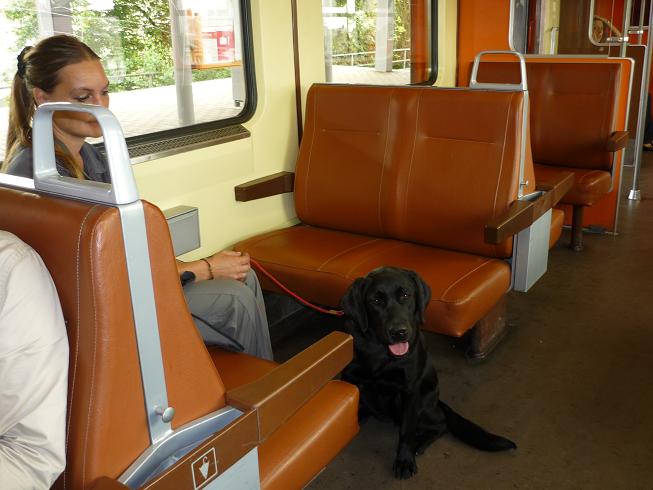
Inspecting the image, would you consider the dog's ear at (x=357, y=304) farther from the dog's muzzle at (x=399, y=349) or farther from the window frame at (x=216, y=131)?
the window frame at (x=216, y=131)

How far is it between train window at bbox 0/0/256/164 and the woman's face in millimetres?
400

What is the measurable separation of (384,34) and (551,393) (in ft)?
8.88

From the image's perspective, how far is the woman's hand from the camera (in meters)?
2.33

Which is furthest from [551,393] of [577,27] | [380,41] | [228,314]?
[577,27]

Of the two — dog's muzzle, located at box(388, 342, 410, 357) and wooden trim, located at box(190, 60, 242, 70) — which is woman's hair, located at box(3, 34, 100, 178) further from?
dog's muzzle, located at box(388, 342, 410, 357)

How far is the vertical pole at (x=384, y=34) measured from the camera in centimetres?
447

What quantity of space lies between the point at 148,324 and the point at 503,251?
1.95m

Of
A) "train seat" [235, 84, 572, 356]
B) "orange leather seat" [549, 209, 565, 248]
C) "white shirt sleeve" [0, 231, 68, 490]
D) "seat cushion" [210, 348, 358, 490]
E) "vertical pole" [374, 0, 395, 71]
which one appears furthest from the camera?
"vertical pole" [374, 0, 395, 71]

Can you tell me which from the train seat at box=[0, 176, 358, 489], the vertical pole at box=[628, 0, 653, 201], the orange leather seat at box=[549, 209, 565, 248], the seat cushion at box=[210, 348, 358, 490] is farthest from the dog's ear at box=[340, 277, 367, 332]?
the vertical pole at box=[628, 0, 653, 201]

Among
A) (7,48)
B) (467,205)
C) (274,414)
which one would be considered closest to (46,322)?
(274,414)

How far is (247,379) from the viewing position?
1.95 m

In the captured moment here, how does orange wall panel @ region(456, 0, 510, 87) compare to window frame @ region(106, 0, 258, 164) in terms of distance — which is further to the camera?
orange wall panel @ region(456, 0, 510, 87)

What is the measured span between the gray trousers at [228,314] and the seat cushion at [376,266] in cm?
54

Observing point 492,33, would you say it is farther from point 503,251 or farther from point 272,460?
point 272,460
